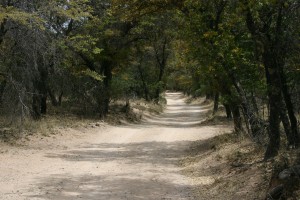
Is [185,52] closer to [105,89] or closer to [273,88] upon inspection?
[273,88]

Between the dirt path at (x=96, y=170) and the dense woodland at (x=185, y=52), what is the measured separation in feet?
7.90

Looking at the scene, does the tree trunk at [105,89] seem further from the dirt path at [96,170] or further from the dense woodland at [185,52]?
the dirt path at [96,170]

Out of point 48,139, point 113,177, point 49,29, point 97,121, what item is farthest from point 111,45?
point 113,177

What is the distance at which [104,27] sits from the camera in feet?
80.6

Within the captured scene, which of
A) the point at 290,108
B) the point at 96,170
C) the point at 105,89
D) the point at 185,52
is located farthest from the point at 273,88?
the point at 105,89

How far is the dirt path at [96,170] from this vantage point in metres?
8.26

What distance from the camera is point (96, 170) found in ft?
35.2

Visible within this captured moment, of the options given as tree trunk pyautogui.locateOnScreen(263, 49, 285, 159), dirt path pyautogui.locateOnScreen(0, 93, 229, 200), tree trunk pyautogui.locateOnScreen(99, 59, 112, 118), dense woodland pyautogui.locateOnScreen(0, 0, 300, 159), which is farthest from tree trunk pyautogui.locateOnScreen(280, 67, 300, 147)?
tree trunk pyautogui.locateOnScreen(99, 59, 112, 118)

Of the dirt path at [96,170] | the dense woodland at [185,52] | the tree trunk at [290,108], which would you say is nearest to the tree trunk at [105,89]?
the dense woodland at [185,52]

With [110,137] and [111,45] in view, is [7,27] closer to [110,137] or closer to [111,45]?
[110,137]

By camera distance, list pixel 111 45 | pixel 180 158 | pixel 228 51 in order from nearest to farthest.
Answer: pixel 228 51 < pixel 180 158 < pixel 111 45

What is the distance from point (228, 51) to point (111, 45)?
15238mm

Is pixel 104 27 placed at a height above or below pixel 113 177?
above

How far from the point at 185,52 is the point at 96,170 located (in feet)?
22.2
